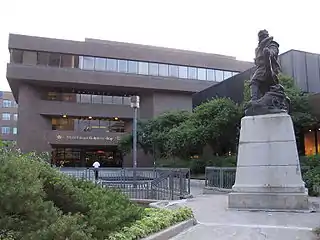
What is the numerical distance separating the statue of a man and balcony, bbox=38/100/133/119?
4579cm

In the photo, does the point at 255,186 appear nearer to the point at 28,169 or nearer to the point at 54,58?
the point at 28,169

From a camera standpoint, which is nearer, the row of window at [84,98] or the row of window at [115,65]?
the row of window at [115,65]

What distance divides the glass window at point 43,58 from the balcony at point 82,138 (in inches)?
383

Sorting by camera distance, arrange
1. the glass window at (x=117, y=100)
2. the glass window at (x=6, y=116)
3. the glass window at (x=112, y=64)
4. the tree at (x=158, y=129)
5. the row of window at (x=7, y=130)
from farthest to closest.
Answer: the glass window at (x=6, y=116), the row of window at (x=7, y=130), the glass window at (x=117, y=100), the glass window at (x=112, y=64), the tree at (x=158, y=129)

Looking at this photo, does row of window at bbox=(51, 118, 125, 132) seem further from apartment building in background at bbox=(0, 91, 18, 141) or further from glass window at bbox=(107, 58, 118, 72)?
apartment building in background at bbox=(0, 91, 18, 141)

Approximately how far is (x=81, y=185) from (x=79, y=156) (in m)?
55.4

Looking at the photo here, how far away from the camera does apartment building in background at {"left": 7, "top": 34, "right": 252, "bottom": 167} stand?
53250mm

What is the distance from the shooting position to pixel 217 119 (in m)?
30.2

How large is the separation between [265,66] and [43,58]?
4600 cm

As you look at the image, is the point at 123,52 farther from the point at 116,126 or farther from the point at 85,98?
the point at 116,126

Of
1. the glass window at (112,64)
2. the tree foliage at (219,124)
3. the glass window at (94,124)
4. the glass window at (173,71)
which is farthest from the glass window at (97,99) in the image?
the tree foliage at (219,124)

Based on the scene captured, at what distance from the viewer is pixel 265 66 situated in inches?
491

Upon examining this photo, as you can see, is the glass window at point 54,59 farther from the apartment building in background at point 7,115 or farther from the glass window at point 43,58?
the apartment building in background at point 7,115

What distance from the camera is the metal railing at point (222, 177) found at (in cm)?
1781
